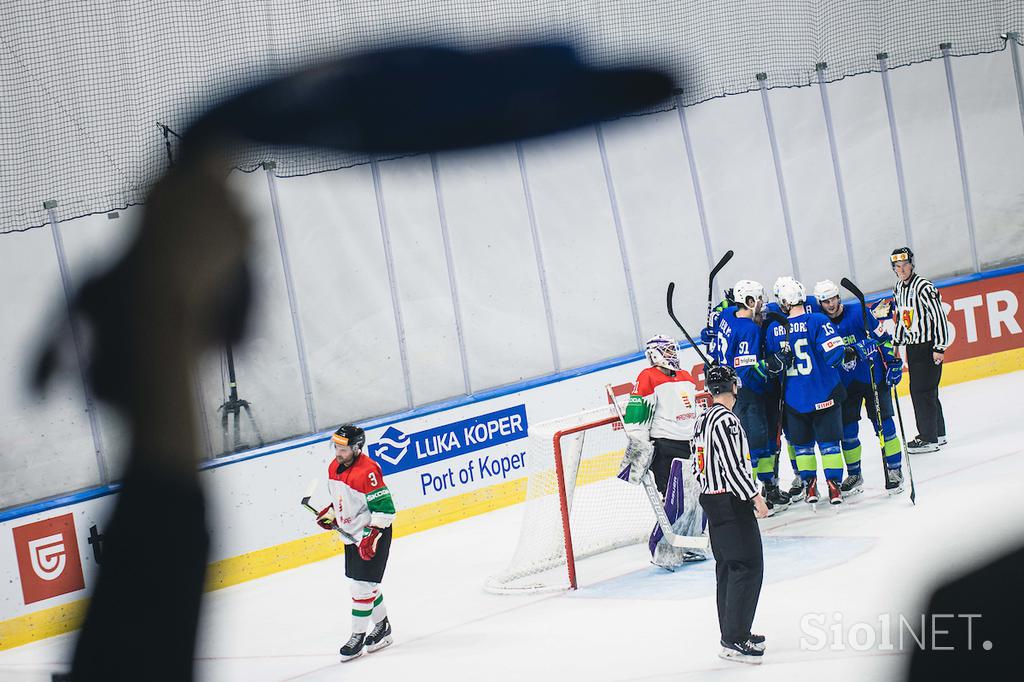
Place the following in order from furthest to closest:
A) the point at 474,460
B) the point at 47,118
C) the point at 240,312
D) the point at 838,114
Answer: the point at 838,114
the point at 474,460
the point at 47,118
the point at 240,312

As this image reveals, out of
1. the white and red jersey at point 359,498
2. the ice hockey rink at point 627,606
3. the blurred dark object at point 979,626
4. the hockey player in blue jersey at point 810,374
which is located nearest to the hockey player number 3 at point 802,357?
the hockey player in blue jersey at point 810,374

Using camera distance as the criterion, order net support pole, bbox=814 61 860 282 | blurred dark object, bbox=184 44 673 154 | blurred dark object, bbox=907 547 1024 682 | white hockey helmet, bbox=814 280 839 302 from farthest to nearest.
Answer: net support pole, bbox=814 61 860 282 < white hockey helmet, bbox=814 280 839 302 < blurred dark object, bbox=184 44 673 154 < blurred dark object, bbox=907 547 1024 682

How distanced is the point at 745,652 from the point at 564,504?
1.68 meters

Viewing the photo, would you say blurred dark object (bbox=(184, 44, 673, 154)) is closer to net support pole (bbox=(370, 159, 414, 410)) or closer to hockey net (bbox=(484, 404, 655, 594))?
hockey net (bbox=(484, 404, 655, 594))

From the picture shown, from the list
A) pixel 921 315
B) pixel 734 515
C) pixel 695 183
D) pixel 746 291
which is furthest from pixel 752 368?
pixel 695 183

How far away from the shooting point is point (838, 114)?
9.53 m

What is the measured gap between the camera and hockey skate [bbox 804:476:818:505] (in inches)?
238

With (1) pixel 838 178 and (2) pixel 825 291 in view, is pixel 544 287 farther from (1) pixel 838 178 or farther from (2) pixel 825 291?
(1) pixel 838 178

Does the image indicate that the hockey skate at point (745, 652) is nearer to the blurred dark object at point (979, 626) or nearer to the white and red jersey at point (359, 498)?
the white and red jersey at point (359, 498)

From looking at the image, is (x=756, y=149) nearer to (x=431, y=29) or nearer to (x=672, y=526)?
(x=672, y=526)

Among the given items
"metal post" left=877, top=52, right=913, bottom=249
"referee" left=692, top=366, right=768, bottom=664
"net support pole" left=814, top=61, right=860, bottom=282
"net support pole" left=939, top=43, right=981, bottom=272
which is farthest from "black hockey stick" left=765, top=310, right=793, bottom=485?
"net support pole" left=939, top=43, right=981, bottom=272

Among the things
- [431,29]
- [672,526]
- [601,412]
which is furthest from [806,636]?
[431,29]

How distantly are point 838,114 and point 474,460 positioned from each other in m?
4.63

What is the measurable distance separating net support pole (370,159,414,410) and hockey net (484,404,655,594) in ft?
6.44
